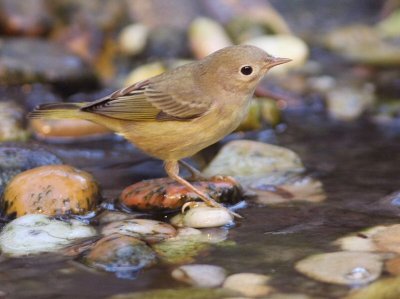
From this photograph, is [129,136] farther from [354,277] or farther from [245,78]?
[354,277]

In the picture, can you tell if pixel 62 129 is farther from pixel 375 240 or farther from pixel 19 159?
pixel 375 240

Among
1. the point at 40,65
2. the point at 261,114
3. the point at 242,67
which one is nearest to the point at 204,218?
the point at 242,67

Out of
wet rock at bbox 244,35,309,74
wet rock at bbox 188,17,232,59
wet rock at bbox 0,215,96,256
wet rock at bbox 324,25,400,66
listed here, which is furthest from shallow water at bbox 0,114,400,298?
wet rock at bbox 324,25,400,66

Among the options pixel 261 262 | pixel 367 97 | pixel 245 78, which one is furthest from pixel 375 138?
pixel 261 262

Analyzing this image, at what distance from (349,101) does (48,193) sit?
405 cm

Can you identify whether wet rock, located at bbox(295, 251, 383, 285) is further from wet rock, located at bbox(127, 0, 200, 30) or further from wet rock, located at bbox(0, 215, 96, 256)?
wet rock, located at bbox(127, 0, 200, 30)

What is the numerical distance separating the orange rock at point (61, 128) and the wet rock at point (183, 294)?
147 inches

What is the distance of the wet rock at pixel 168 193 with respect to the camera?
527cm

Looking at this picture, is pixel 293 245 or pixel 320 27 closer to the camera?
pixel 293 245

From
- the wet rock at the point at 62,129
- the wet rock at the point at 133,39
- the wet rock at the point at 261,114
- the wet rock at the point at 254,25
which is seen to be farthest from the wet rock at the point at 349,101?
the wet rock at the point at 133,39

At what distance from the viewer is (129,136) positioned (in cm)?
553

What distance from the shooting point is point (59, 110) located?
5535 mm

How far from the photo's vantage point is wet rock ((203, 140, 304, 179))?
6.06 meters

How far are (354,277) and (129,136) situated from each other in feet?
7.09
